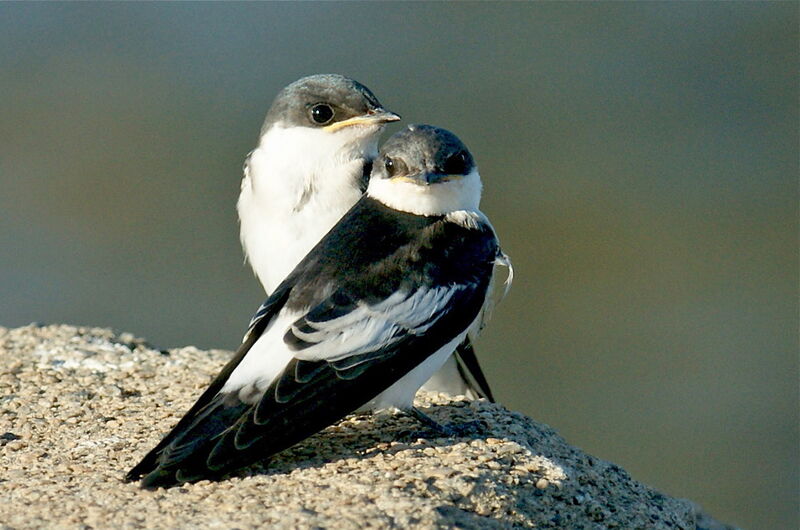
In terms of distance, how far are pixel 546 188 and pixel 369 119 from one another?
8.40 meters

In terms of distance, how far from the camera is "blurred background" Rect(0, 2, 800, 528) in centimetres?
1266

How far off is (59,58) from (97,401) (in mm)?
12696

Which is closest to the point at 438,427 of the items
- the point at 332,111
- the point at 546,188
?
the point at 332,111

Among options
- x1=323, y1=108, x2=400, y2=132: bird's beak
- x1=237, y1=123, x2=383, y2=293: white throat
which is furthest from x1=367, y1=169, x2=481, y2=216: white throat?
x1=323, y1=108, x2=400, y2=132: bird's beak

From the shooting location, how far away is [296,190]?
22.4 ft

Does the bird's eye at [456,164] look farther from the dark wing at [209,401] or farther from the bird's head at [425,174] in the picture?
the dark wing at [209,401]

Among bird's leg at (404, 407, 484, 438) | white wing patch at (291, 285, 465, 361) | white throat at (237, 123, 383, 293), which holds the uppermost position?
white throat at (237, 123, 383, 293)

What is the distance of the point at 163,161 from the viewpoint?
15992mm

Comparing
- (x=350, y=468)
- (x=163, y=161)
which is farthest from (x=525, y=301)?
(x=350, y=468)

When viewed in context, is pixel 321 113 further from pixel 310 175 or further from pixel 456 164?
pixel 456 164

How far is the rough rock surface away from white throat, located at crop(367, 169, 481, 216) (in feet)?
2.89

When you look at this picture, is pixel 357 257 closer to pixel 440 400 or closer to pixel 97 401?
pixel 440 400

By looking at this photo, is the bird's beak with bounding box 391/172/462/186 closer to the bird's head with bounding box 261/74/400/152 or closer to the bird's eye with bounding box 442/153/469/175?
the bird's eye with bounding box 442/153/469/175

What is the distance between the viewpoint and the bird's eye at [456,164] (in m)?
6.09
